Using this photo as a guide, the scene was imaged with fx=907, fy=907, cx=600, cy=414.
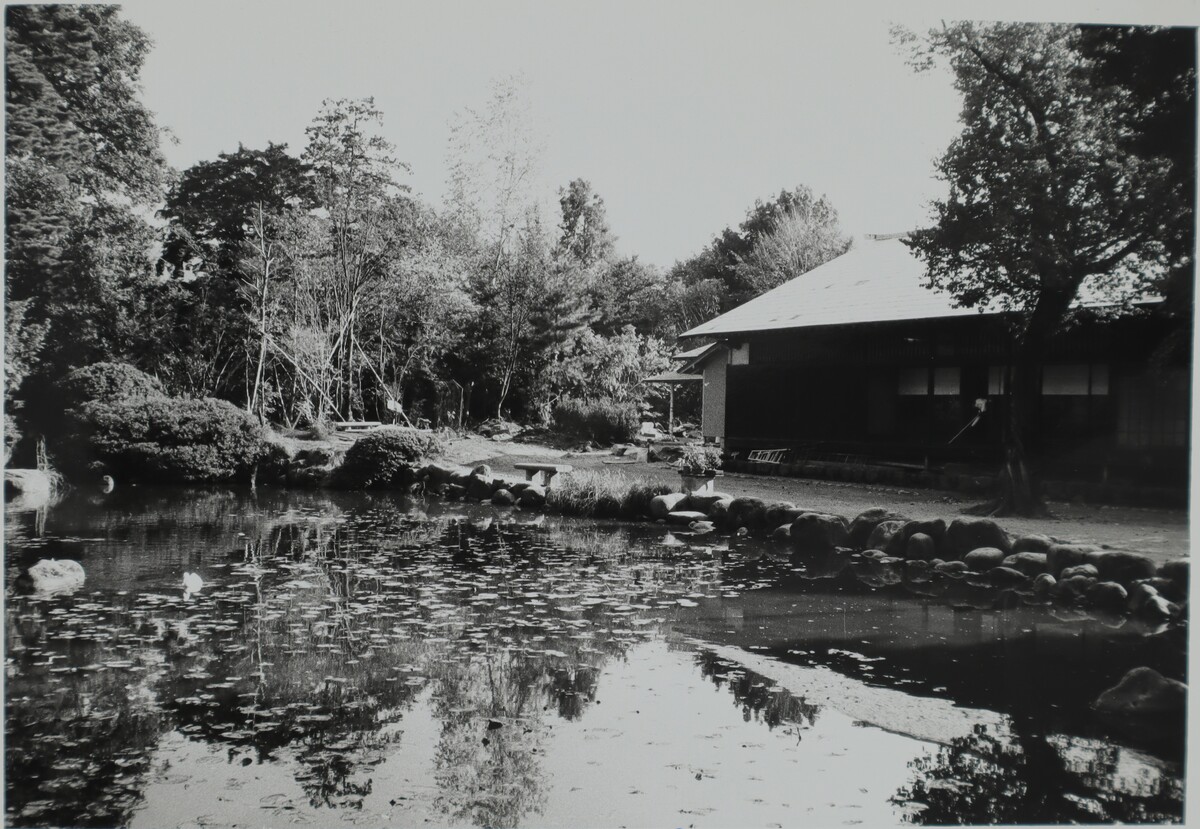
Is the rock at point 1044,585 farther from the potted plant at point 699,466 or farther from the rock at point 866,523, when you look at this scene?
the potted plant at point 699,466

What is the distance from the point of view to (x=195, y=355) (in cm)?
688

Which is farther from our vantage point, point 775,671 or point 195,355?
point 195,355

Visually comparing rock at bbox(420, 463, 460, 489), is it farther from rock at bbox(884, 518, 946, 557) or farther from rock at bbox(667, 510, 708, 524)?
rock at bbox(884, 518, 946, 557)

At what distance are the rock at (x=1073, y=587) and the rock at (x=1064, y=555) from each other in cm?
12

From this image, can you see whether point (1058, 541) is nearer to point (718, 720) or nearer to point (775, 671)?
point (775, 671)

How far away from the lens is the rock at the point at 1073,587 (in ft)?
16.2

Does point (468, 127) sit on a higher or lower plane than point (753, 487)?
higher

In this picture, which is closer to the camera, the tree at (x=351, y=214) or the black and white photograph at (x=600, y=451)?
the black and white photograph at (x=600, y=451)

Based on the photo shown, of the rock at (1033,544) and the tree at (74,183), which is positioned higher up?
the tree at (74,183)

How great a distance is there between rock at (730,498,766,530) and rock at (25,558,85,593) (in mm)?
4562

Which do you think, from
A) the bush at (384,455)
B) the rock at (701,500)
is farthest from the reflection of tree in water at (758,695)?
the bush at (384,455)

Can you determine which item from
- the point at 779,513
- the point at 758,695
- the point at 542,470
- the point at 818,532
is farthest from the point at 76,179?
the point at 818,532

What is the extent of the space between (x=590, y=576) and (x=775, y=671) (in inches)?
79.5

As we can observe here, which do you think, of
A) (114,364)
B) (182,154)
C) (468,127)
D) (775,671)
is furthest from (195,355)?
(775,671)
